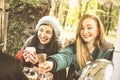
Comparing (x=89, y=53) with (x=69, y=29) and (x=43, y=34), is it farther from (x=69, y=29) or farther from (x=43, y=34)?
(x=43, y=34)

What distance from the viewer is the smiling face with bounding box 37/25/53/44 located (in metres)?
1.92

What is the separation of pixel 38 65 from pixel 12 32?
31 cm

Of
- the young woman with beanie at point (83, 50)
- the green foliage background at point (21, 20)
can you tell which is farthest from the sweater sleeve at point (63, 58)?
the green foliage background at point (21, 20)

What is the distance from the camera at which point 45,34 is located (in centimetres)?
193

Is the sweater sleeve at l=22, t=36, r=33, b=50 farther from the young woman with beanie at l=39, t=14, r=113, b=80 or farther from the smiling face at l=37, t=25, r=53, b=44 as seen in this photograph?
the young woman with beanie at l=39, t=14, r=113, b=80

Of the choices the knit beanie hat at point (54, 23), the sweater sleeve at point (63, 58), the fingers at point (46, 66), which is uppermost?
the knit beanie hat at point (54, 23)

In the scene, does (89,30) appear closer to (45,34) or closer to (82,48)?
(82,48)

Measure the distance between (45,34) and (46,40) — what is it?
0.14 ft

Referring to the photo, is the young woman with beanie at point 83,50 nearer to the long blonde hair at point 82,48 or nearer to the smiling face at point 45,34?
the long blonde hair at point 82,48

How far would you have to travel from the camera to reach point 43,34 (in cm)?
193

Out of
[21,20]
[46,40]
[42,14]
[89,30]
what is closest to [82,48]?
[89,30]

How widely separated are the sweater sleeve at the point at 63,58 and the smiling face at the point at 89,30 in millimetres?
126

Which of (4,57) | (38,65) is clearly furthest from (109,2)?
(4,57)

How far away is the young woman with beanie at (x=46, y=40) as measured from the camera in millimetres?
1922
